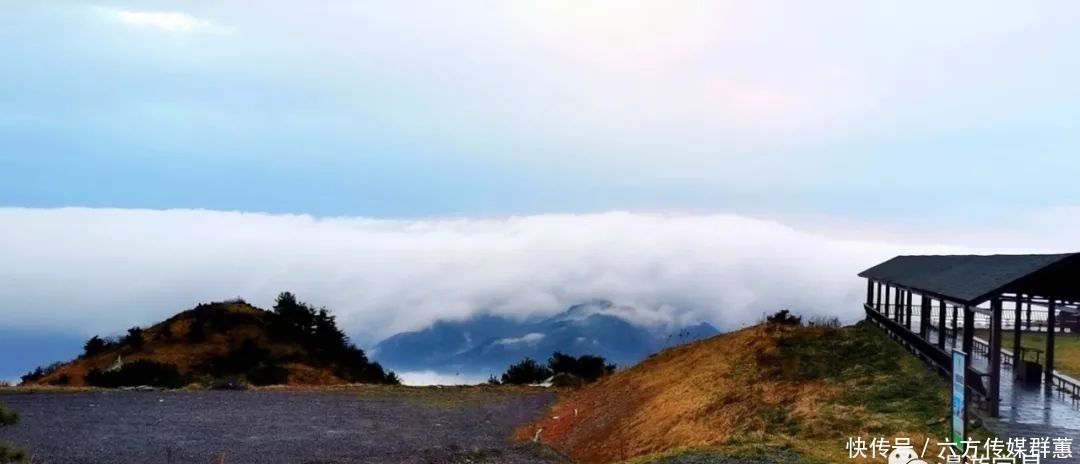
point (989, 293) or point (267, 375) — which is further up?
point (989, 293)

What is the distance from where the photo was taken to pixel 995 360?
51.1 feet

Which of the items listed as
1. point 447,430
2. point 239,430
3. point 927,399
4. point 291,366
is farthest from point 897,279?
point 291,366

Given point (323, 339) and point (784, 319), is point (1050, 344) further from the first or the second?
point (323, 339)

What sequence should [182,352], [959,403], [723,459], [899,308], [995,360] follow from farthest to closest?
[182,352] → [899,308] → [995,360] → [723,459] → [959,403]

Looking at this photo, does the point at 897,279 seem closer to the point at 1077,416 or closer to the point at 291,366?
the point at 1077,416

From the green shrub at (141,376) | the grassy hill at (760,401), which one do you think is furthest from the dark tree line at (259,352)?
the grassy hill at (760,401)

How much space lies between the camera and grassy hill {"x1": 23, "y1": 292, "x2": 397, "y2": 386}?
3266cm

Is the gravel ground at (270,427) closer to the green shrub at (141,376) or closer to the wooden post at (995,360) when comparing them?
the green shrub at (141,376)

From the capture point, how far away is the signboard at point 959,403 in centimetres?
1127

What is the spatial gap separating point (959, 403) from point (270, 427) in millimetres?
15379

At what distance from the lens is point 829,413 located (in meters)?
16.3

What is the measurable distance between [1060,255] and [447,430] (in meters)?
14.2

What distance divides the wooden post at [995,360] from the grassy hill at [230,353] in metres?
25.1

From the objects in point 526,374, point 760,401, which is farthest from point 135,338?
point 760,401
